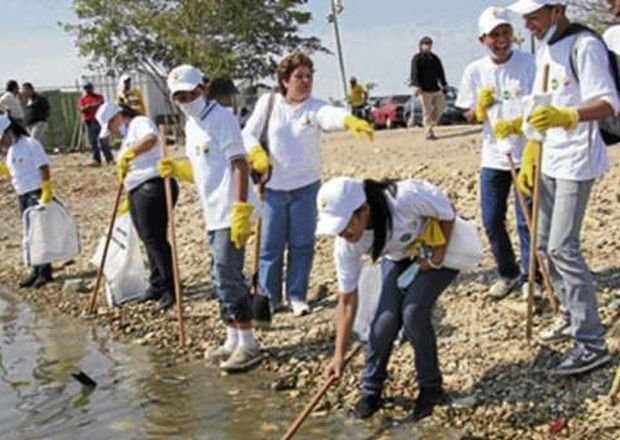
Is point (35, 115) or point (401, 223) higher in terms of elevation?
point (35, 115)

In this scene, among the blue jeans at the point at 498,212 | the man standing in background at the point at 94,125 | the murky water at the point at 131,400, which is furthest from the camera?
the man standing in background at the point at 94,125

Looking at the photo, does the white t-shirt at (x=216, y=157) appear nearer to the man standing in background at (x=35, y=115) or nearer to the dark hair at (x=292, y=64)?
the dark hair at (x=292, y=64)

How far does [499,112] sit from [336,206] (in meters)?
2.20

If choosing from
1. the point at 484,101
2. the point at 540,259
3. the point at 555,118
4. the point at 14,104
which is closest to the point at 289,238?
the point at 484,101

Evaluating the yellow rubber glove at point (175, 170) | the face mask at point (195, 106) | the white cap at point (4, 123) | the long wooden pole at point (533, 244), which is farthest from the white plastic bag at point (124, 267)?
the long wooden pole at point (533, 244)

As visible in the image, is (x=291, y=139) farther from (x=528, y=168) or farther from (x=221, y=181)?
(x=528, y=168)

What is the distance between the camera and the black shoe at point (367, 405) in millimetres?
5559

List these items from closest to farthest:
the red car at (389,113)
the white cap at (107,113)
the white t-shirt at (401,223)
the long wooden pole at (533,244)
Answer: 1. the white t-shirt at (401,223)
2. the long wooden pole at (533,244)
3. the white cap at (107,113)
4. the red car at (389,113)

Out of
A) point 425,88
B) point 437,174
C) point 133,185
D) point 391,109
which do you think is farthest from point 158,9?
point 133,185

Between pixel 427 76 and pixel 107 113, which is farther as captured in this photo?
pixel 427 76

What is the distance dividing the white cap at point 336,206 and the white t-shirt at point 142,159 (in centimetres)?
341

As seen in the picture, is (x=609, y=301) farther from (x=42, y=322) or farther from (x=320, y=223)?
(x=42, y=322)

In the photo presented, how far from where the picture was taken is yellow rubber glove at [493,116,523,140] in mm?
6297

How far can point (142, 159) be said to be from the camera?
25.9 feet
